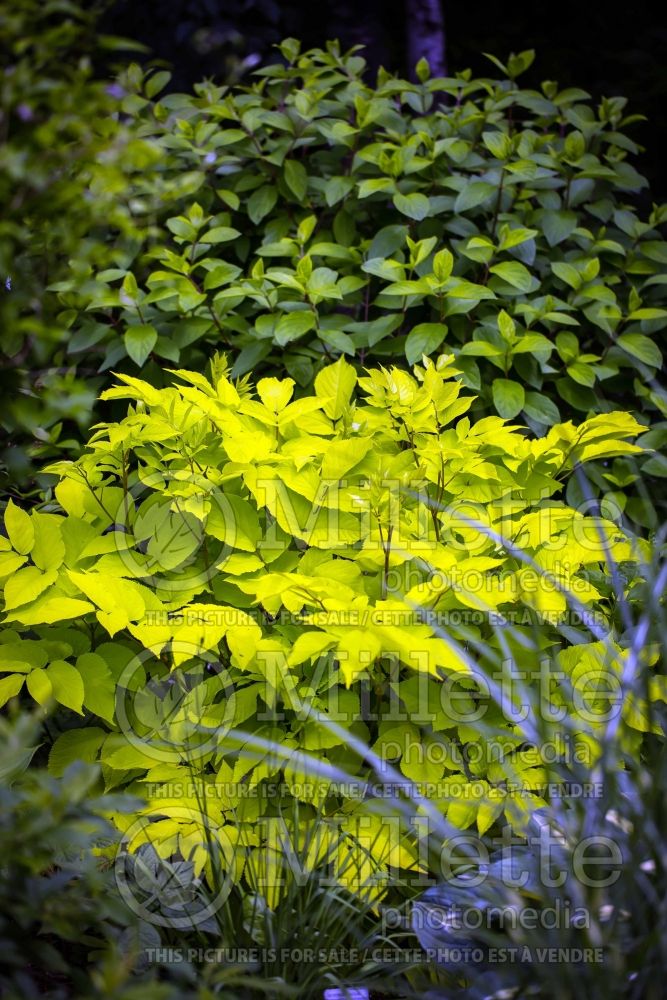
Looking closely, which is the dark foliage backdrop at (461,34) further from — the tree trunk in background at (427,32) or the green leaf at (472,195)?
the green leaf at (472,195)

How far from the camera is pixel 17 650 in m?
1.52

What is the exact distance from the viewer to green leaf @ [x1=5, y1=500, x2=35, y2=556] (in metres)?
1.57

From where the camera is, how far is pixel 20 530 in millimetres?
1577

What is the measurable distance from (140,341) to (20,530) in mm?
898

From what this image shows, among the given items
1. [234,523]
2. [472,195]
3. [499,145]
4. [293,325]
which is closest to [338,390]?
[234,523]

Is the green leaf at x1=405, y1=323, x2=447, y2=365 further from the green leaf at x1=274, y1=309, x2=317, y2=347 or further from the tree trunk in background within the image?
the tree trunk in background

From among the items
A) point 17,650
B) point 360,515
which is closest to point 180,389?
point 360,515

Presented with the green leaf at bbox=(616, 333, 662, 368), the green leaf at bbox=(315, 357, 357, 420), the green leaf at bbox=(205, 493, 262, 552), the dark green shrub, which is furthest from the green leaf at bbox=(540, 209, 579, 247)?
the dark green shrub

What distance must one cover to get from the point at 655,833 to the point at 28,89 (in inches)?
47.9

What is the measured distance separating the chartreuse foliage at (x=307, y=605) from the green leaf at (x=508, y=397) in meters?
0.53

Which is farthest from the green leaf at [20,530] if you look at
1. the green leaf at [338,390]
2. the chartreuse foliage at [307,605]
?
the green leaf at [338,390]

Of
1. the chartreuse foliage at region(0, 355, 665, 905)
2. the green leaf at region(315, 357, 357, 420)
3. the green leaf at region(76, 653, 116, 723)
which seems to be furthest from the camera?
the green leaf at region(315, 357, 357, 420)

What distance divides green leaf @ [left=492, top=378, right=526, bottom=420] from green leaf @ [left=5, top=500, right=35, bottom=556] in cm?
128

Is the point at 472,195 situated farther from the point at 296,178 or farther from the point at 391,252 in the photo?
the point at 296,178
